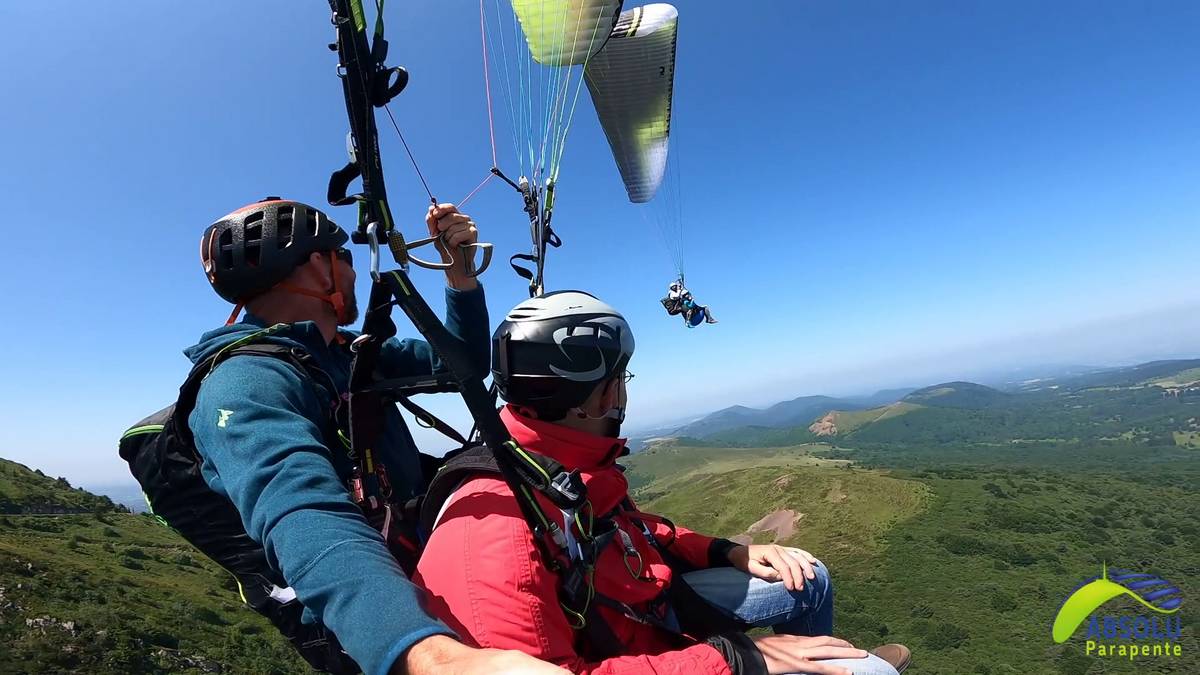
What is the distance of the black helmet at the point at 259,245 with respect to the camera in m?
2.98

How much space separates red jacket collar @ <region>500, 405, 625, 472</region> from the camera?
255cm

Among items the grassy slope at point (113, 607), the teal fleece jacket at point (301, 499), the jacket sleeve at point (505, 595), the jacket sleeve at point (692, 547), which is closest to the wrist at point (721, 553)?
the jacket sleeve at point (692, 547)

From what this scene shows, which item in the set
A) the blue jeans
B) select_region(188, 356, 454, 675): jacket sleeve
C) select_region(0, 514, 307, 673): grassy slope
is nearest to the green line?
select_region(188, 356, 454, 675): jacket sleeve

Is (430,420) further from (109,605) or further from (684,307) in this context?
(109,605)

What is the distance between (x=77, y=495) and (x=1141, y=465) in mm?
231325

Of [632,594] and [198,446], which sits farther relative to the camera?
[632,594]

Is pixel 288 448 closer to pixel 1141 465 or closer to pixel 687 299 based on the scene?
pixel 687 299

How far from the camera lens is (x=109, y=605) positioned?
33.7 metres

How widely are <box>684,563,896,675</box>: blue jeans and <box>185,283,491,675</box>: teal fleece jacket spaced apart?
2195 mm

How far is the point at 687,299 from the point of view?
20719mm

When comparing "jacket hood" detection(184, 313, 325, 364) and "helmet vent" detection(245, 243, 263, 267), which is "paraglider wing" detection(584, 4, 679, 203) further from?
"jacket hood" detection(184, 313, 325, 364)

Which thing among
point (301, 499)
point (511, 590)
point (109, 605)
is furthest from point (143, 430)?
point (109, 605)

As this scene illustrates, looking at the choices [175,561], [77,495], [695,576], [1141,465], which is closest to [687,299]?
[695,576]

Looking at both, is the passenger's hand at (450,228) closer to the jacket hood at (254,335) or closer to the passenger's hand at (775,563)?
the jacket hood at (254,335)
